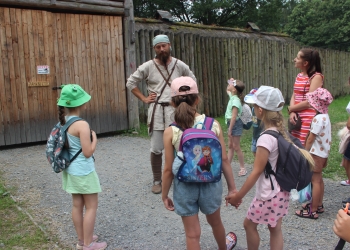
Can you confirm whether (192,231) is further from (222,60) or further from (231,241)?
(222,60)

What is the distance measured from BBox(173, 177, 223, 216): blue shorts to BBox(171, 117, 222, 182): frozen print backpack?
0.38 ft

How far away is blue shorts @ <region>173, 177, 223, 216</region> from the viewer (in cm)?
280

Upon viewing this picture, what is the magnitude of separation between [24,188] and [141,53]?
506cm

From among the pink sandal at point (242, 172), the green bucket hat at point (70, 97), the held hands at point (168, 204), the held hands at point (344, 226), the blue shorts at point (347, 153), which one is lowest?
the pink sandal at point (242, 172)

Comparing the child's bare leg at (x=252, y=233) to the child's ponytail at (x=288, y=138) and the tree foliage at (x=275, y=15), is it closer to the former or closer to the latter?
the child's ponytail at (x=288, y=138)

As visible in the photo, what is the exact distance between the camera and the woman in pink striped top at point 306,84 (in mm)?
4176

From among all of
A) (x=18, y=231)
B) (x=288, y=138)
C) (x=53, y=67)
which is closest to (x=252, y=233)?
(x=288, y=138)

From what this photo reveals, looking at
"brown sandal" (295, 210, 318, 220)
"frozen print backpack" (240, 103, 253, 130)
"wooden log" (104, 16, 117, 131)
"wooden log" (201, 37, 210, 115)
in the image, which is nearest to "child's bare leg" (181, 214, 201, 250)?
"brown sandal" (295, 210, 318, 220)

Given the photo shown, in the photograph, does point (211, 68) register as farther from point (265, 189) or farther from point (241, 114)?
point (265, 189)

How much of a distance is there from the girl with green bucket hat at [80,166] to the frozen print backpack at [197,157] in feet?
3.01

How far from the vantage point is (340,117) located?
10852mm

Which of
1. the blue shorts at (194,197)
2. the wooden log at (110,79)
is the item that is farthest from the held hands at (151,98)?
the wooden log at (110,79)

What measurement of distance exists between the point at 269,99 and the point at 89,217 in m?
1.85

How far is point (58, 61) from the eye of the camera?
773cm
